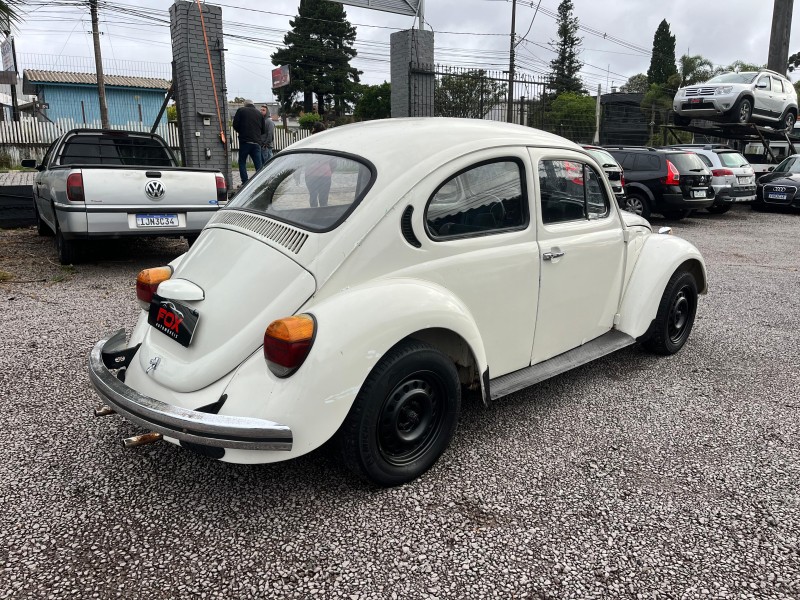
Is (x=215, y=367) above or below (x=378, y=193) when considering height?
below

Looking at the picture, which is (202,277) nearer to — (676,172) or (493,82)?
(676,172)

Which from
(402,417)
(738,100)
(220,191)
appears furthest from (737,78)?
(402,417)

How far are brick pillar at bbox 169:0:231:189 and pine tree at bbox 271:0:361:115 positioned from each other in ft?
154

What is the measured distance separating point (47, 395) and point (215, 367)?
1809 millimetres

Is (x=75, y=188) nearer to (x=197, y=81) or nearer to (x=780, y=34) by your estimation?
(x=197, y=81)

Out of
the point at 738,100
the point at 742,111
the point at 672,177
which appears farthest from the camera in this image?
the point at 742,111

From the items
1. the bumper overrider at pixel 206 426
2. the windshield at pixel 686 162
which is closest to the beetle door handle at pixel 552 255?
the bumper overrider at pixel 206 426

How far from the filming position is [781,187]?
1570 cm

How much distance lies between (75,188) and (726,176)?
13991 mm

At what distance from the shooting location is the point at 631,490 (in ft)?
9.24

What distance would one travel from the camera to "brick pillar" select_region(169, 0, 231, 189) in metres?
11.6

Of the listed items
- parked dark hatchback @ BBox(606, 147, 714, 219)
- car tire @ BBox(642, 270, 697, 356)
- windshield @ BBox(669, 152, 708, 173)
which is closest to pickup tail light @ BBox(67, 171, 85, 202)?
car tire @ BBox(642, 270, 697, 356)

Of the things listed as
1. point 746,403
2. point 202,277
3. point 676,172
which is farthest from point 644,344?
point 676,172

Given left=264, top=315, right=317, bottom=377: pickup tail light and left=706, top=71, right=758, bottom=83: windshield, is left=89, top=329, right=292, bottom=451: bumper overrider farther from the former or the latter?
left=706, top=71, right=758, bottom=83: windshield
